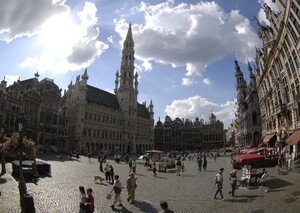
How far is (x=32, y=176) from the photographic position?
22.2 metres

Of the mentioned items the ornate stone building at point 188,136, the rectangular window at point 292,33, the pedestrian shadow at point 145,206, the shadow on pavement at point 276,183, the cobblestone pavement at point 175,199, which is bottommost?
the pedestrian shadow at point 145,206

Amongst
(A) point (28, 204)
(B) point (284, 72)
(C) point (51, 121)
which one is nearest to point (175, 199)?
(A) point (28, 204)

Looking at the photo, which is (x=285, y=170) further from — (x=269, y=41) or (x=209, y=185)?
(x=269, y=41)

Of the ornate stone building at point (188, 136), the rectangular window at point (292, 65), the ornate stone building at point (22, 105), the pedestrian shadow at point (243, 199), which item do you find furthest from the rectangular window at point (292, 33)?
the ornate stone building at point (188, 136)

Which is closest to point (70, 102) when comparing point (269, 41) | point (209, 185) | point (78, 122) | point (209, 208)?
point (78, 122)

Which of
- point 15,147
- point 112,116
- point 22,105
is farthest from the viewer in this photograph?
point 112,116

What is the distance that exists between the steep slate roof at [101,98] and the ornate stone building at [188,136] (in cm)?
5086

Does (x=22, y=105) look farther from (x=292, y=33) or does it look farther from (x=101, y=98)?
(x=292, y=33)

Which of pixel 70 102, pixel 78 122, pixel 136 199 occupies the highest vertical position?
pixel 70 102

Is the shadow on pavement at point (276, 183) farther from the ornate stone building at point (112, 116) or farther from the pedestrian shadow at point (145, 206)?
the ornate stone building at point (112, 116)

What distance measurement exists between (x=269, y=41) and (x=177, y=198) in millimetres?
36187

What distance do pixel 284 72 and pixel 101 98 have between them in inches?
2821

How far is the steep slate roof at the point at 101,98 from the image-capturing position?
92.0 m

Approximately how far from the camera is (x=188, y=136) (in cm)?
15062
